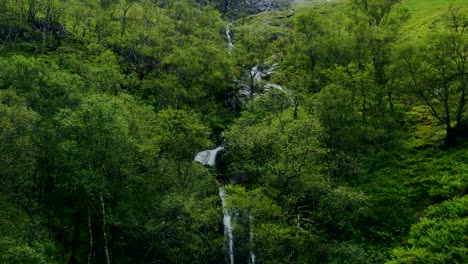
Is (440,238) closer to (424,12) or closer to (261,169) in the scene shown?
(261,169)

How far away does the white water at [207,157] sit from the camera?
58.4m

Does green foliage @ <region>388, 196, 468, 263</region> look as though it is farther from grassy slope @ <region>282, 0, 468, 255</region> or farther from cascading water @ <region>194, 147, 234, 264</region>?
cascading water @ <region>194, 147, 234, 264</region>

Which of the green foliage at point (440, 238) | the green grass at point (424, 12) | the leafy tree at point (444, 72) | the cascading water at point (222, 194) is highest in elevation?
the green grass at point (424, 12)

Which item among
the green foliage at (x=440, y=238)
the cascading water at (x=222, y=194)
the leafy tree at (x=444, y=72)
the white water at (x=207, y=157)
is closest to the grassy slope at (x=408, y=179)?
the green foliage at (x=440, y=238)

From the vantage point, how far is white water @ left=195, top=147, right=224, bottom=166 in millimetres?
58438

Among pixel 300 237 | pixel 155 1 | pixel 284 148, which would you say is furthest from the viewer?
pixel 155 1

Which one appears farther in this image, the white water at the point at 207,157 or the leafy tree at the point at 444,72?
the white water at the point at 207,157

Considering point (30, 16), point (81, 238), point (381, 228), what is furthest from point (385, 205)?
point (30, 16)

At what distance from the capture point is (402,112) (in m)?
53.3

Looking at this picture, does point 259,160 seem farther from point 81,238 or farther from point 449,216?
point 81,238

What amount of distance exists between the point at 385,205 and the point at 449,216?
745 centimetres

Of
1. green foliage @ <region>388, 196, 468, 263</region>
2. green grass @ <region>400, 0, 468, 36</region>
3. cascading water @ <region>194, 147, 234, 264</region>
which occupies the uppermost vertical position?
green grass @ <region>400, 0, 468, 36</region>

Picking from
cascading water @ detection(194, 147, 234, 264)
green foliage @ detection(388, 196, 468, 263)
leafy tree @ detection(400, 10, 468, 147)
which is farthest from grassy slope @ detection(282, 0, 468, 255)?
cascading water @ detection(194, 147, 234, 264)

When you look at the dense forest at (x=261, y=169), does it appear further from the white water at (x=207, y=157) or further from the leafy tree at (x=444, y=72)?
the white water at (x=207, y=157)
